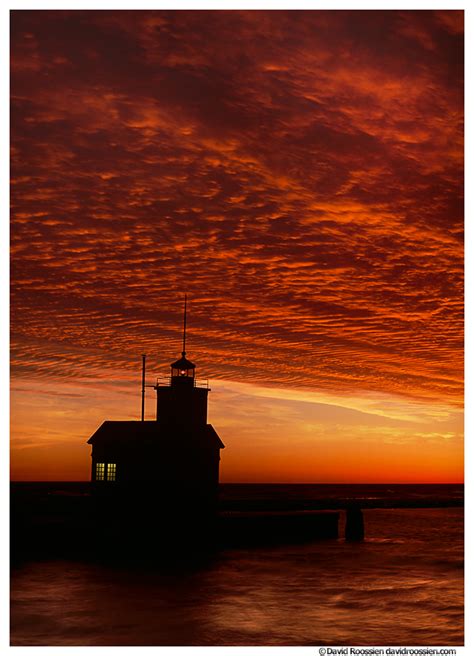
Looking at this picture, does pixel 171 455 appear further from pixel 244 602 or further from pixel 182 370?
pixel 244 602

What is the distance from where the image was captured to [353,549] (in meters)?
49.7

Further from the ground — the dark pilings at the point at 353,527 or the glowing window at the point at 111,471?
the glowing window at the point at 111,471

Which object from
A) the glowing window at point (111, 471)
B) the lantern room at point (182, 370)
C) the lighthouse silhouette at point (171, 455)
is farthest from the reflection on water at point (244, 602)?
the lantern room at point (182, 370)

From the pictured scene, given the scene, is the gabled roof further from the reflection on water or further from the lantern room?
the reflection on water

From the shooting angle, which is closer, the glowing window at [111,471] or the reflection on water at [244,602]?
the reflection on water at [244,602]

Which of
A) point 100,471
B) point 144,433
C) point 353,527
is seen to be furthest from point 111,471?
point 353,527

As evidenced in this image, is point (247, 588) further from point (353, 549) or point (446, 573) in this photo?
point (353, 549)

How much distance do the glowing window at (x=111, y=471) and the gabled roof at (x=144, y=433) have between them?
1308 mm

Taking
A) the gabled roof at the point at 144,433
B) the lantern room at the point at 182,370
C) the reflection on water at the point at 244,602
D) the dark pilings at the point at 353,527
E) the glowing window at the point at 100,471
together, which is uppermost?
the lantern room at the point at 182,370

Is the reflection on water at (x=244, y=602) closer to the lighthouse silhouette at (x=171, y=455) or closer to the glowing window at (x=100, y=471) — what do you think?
the lighthouse silhouette at (x=171, y=455)

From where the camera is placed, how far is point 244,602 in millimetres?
29297

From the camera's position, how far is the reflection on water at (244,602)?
23312 millimetres

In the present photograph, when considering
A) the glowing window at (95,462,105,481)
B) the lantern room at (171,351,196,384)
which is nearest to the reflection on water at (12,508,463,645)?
the glowing window at (95,462,105,481)
